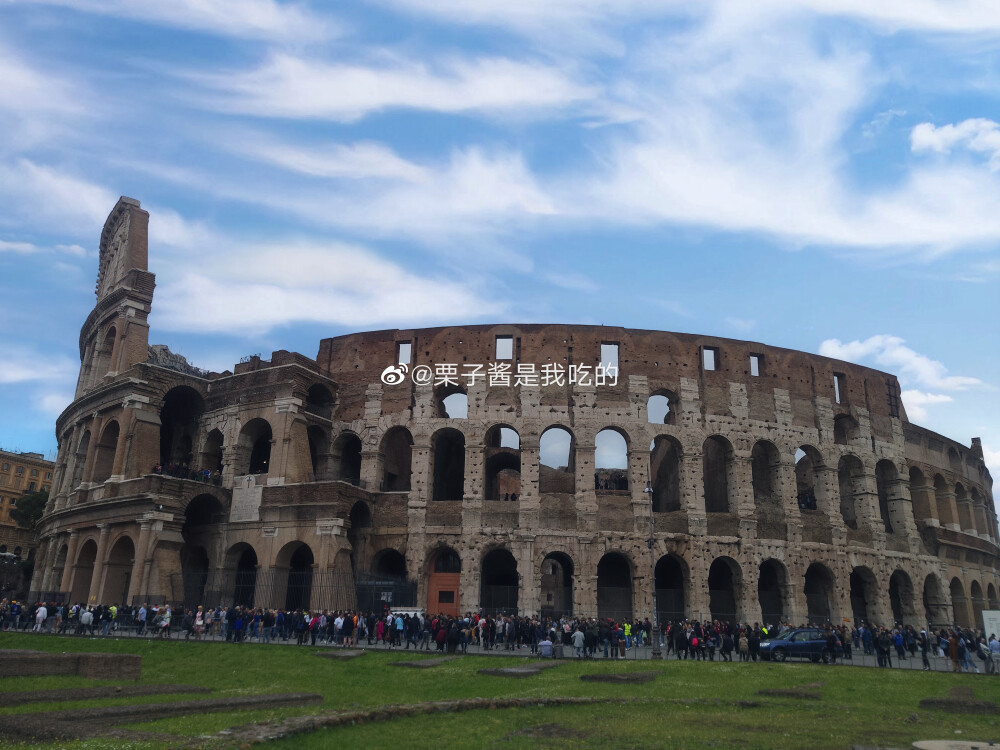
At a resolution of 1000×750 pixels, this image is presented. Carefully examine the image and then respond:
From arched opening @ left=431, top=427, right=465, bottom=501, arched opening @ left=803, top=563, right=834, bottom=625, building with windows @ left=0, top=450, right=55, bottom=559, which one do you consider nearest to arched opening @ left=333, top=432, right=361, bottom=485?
arched opening @ left=431, top=427, right=465, bottom=501

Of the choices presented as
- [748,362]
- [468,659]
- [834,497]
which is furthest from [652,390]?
[468,659]

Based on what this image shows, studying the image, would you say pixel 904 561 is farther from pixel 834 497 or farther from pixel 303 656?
pixel 303 656

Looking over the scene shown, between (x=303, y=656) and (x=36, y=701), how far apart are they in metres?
9.35

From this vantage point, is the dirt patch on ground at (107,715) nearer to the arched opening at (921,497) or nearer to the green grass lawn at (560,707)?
the green grass lawn at (560,707)

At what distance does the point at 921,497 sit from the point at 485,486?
73.0ft

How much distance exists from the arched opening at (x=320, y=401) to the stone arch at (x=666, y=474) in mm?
14725

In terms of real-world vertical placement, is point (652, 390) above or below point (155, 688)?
above

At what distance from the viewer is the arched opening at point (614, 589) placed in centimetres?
3078

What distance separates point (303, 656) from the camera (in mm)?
20109

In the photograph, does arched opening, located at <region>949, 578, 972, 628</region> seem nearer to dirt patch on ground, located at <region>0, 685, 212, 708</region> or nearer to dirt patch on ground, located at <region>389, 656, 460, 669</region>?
dirt patch on ground, located at <region>389, 656, 460, 669</region>

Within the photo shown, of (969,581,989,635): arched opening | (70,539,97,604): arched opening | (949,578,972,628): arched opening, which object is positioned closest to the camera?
(70,539,97,604): arched opening

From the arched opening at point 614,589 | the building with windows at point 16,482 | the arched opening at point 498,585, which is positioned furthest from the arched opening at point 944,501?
the building with windows at point 16,482

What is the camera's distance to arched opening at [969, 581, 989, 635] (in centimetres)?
3812

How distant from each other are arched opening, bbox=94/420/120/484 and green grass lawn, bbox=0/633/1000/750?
1337cm
